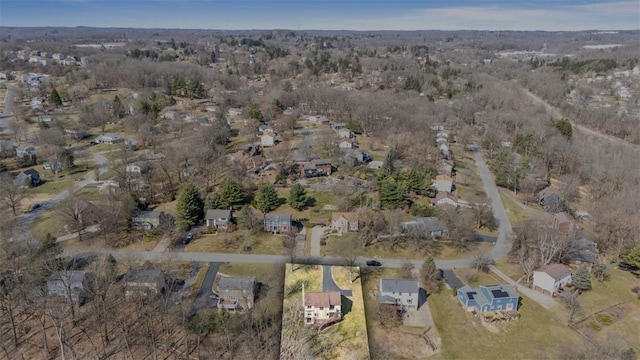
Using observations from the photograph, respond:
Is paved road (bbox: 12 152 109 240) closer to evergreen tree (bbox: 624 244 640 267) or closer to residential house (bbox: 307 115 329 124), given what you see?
residential house (bbox: 307 115 329 124)

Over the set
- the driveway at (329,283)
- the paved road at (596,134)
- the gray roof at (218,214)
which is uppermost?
the paved road at (596,134)

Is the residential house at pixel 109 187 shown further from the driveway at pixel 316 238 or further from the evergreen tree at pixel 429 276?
the evergreen tree at pixel 429 276

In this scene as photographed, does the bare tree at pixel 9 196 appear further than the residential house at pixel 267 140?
No

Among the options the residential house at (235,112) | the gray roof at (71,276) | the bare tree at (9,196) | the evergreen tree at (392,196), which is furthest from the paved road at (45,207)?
the evergreen tree at (392,196)

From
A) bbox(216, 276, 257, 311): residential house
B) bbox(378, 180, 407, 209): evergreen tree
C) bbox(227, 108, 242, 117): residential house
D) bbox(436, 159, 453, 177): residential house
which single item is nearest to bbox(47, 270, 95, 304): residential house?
bbox(216, 276, 257, 311): residential house

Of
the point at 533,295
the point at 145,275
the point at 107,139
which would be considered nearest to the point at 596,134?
the point at 533,295

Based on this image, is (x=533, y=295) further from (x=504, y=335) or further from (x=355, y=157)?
(x=355, y=157)
